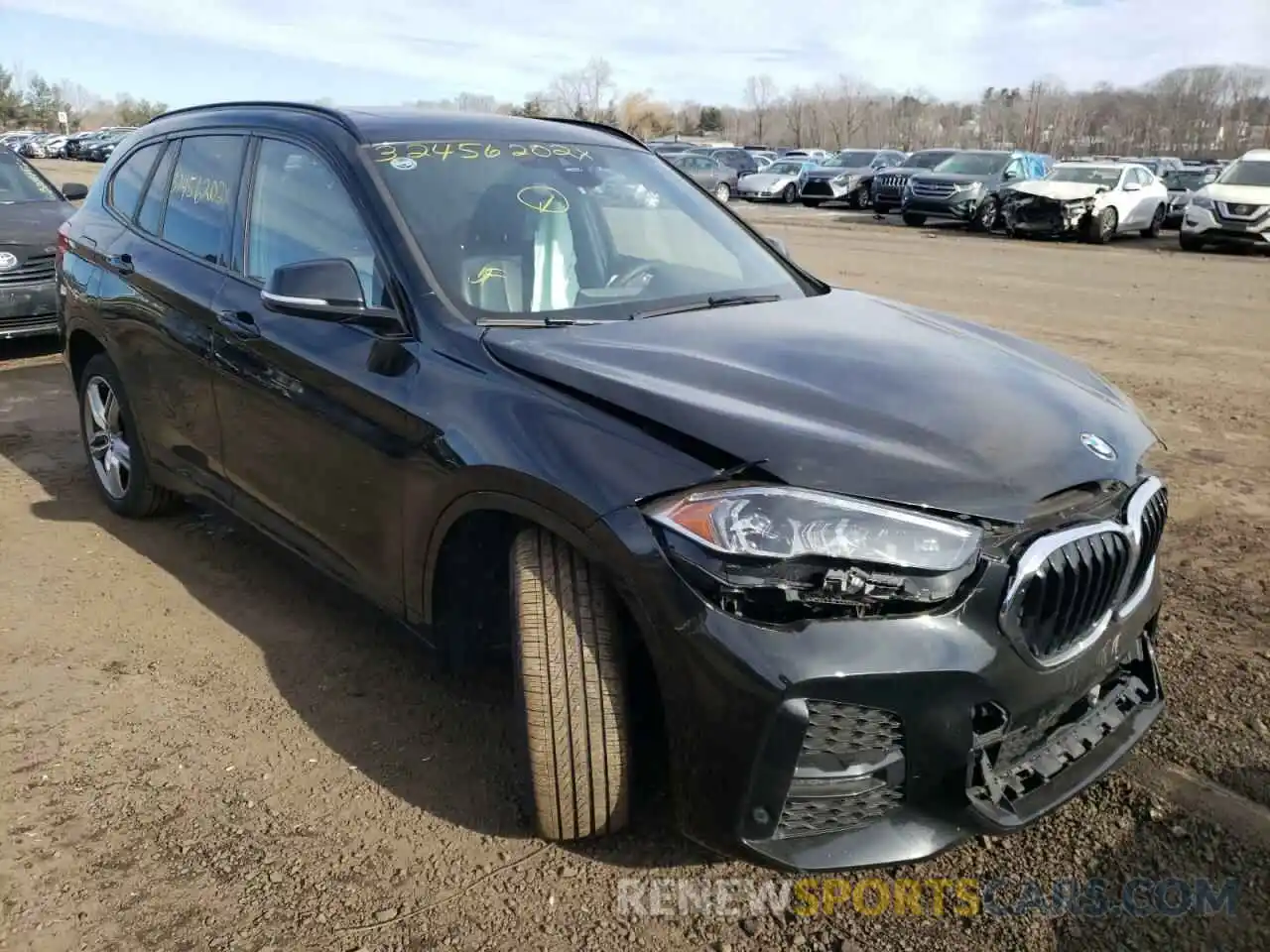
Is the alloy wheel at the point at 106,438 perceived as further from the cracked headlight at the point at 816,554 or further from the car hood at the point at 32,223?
the car hood at the point at 32,223

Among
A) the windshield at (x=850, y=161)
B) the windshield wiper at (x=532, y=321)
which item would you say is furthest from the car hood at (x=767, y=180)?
the windshield wiper at (x=532, y=321)

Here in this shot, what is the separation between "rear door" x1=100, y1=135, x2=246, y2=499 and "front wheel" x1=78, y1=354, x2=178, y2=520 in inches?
7.2

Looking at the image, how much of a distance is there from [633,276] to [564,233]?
261 millimetres

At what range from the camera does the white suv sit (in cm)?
1791

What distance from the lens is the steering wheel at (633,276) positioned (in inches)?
131

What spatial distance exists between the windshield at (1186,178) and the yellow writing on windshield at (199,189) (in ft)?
97.1

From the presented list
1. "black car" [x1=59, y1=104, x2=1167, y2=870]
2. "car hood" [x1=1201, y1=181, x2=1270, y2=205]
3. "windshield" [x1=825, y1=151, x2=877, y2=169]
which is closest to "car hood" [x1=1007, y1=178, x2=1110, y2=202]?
"car hood" [x1=1201, y1=181, x2=1270, y2=205]

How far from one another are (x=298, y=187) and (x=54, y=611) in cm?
184

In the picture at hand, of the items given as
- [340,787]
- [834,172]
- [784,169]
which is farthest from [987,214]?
[340,787]

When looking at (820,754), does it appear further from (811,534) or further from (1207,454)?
(1207,454)

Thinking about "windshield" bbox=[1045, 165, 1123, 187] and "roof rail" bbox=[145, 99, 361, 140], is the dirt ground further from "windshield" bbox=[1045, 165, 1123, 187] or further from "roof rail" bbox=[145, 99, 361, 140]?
"windshield" bbox=[1045, 165, 1123, 187]

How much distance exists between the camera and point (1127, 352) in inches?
339

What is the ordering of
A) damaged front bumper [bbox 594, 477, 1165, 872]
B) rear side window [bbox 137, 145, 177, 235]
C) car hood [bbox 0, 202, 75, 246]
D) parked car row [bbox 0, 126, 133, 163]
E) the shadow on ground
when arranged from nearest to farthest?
damaged front bumper [bbox 594, 477, 1165, 872] < the shadow on ground < rear side window [bbox 137, 145, 177, 235] < car hood [bbox 0, 202, 75, 246] < parked car row [bbox 0, 126, 133, 163]

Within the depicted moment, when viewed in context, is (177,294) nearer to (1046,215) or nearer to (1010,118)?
(1046,215)
